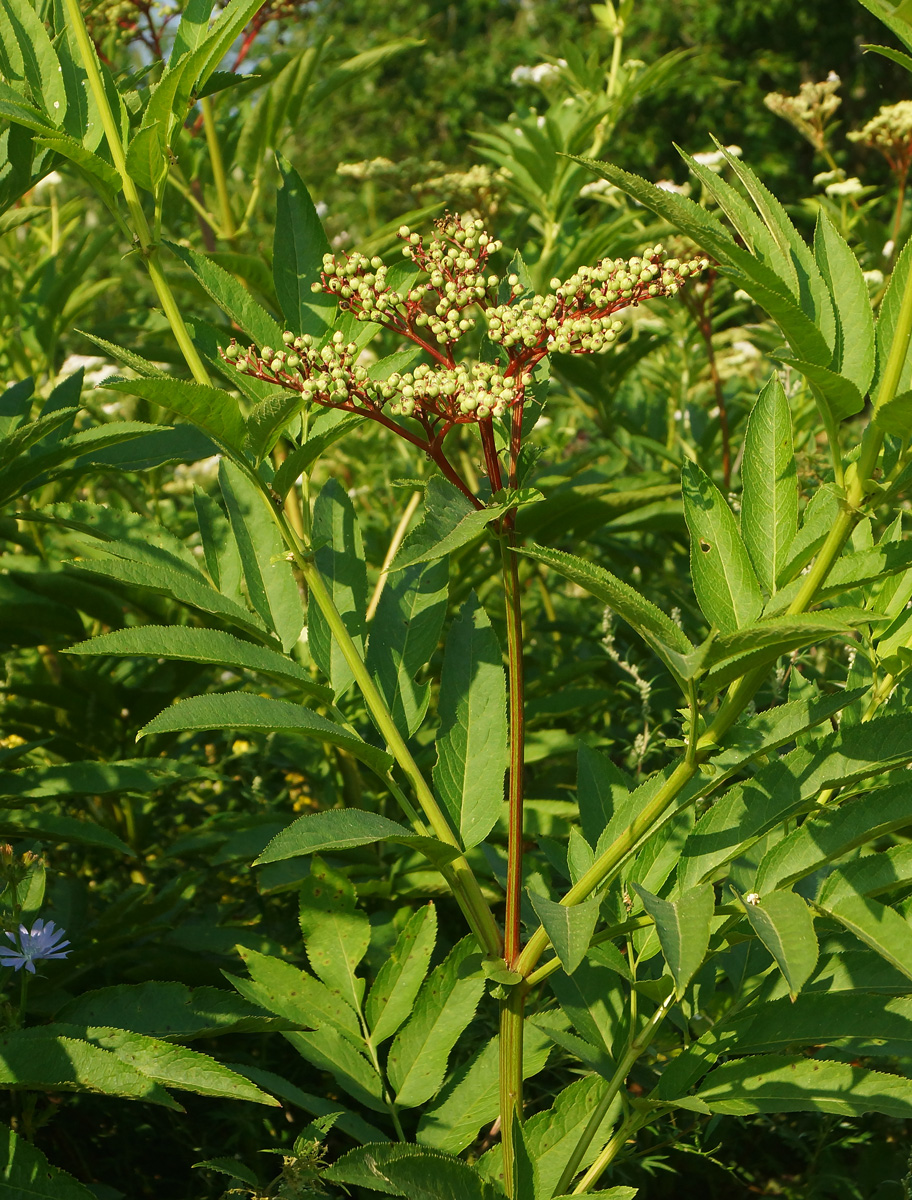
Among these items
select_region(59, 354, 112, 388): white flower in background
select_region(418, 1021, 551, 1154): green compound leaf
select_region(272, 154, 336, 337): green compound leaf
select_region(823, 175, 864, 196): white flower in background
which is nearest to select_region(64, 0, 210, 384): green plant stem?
select_region(272, 154, 336, 337): green compound leaf

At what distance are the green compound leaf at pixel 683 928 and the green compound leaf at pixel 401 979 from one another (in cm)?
45

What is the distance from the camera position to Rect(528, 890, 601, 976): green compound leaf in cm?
81

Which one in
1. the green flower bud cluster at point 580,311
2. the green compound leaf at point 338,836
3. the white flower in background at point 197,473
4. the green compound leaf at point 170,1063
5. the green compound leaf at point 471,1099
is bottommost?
the green compound leaf at point 471,1099

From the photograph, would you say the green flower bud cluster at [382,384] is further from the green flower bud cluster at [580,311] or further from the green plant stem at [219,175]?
the green plant stem at [219,175]

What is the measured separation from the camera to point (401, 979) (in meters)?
1.23

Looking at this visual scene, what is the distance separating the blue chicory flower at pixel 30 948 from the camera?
47.7 inches

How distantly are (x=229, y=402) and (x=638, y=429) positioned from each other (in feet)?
5.59

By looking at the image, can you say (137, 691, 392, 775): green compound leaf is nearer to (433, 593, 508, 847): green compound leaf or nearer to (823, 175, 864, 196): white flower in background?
(433, 593, 508, 847): green compound leaf

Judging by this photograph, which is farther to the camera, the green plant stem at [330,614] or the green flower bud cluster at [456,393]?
the green plant stem at [330,614]

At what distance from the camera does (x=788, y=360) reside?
2.39 ft

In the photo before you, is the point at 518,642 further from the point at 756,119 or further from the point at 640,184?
the point at 756,119

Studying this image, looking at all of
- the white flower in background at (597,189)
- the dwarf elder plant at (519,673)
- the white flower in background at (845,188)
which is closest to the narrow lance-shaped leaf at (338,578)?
the dwarf elder plant at (519,673)

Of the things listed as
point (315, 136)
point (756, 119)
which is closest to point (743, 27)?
point (756, 119)

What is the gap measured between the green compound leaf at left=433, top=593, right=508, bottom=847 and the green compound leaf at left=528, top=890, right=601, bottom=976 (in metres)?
0.19
